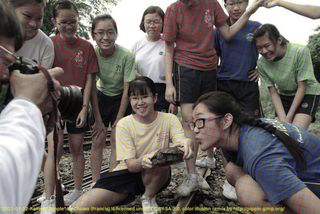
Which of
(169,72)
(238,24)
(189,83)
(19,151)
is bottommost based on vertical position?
(189,83)

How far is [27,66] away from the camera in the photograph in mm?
1352

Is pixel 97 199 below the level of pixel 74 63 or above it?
below

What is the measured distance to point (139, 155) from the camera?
312cm

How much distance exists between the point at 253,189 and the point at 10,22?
182cm

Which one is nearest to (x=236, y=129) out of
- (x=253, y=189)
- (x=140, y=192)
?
(x=253, y=189)

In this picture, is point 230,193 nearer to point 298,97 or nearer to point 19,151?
point 298,97

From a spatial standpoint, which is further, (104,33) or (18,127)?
(104,33)

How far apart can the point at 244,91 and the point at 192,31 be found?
924 mm

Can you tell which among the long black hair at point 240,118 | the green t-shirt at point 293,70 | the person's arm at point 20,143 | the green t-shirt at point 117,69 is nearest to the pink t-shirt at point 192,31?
the green t-shirt at point 117,69

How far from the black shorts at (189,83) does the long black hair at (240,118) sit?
1049mm

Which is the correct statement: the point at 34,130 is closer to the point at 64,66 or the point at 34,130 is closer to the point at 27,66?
the point at 27,66

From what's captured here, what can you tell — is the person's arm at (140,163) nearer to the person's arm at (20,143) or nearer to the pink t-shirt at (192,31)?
the pink t-shirt at (192,31)

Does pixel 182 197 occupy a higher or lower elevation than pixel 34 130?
lower

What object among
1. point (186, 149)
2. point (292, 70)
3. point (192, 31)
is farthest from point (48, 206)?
point (292, 70)
